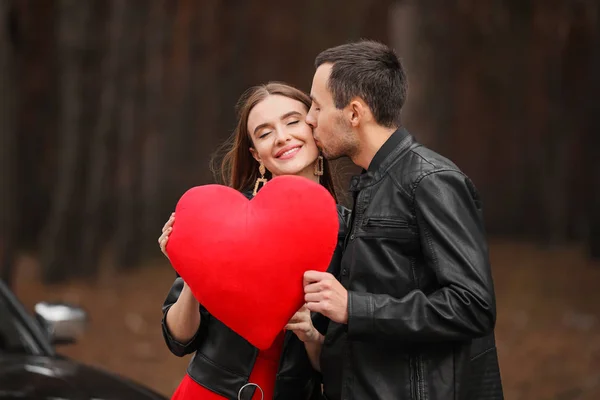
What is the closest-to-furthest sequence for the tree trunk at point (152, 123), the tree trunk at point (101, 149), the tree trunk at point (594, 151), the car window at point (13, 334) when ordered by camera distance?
1. the car window at point (13, 334)
2. the tree trunk at point (101, 149)
3. the tree trunk at point (594, 151)
4. the tree trunk at point (152, 123)

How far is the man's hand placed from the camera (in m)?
1.78

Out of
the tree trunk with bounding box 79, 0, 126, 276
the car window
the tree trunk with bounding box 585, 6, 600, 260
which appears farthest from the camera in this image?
the tree trunk with bounding box 585, 6, 600, 260

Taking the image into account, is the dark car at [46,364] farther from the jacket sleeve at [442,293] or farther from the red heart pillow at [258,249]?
the jacket sleeve at [442,293]

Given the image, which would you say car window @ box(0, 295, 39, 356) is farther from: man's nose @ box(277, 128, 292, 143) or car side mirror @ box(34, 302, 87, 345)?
man's nose @ box(277, 128, 292, 143)

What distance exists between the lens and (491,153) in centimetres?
1564

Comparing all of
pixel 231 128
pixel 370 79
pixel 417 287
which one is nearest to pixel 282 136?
pixel 370 79

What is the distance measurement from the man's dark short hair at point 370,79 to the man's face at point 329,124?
0.06 feet

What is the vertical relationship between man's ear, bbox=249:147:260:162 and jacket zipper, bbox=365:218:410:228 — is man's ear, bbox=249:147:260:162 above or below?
above

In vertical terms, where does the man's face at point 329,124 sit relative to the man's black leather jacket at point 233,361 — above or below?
above

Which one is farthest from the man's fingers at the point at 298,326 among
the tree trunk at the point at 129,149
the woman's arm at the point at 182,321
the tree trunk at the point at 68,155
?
the tree trunk at the point at 129,149

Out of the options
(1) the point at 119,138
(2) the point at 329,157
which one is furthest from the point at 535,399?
(1) the point at 119,138

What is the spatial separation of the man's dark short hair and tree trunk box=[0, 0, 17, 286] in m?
5.94

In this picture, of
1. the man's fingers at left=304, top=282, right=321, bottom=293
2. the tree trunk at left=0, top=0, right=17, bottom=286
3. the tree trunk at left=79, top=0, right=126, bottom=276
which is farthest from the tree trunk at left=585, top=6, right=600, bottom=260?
the man's fingers at left=304, top=282, right=321, bottom=293

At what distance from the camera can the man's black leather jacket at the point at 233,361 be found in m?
2.13
